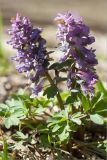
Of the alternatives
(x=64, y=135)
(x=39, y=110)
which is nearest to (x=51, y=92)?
(x=39, y=110)

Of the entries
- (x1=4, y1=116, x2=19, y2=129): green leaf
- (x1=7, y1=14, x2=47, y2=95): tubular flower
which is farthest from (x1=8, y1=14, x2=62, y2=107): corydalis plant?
(x1=4, y1=116, x2=19, y2=129): green leaf

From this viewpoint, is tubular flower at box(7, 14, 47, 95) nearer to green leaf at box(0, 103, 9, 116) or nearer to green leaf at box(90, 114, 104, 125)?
green leaf at box(0, 103, 9, 116)

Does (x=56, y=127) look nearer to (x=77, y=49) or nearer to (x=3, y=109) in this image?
(x=3, y=109)

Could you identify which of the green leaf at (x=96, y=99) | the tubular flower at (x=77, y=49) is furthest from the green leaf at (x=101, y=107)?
the tubular flower at (x=77, y=49)

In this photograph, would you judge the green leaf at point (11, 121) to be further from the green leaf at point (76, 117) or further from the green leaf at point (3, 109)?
the green leaf at point (76, 117)

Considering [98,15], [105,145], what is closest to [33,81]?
[105,145]

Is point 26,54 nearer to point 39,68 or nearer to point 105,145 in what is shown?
point 39,68
